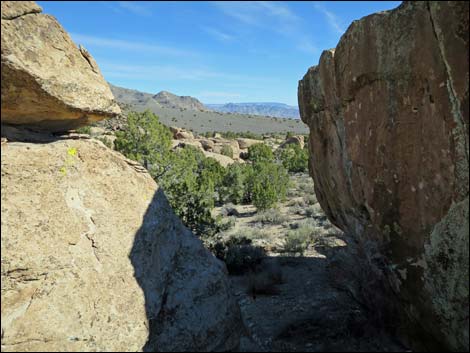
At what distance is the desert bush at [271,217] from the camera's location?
596 inches

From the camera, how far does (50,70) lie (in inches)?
157

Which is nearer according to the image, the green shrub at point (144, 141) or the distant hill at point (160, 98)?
the green shrub at point (144, 141)

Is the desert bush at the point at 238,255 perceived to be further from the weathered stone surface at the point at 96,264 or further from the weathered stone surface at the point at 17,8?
the weathered stone surface at the point at 17,8

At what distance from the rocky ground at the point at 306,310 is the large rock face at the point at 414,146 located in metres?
1.13

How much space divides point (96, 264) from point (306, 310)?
178 inches

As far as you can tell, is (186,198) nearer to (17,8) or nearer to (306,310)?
(306,310)

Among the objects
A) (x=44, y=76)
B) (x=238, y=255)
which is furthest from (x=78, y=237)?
(x=238, y=255)

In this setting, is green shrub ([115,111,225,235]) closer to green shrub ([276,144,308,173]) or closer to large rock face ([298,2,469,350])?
large rock face ([298,2,469,350])

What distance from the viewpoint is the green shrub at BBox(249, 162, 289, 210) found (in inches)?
651

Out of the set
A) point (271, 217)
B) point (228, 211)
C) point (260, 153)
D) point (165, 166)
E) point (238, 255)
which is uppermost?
point (165, 166)

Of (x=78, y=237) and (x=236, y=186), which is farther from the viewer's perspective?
(x=236, y=186)

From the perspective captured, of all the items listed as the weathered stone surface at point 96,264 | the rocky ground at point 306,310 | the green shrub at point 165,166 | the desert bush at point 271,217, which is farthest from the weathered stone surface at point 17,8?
the desert bush at point 271,217

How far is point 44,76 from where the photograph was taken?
3.89 meters

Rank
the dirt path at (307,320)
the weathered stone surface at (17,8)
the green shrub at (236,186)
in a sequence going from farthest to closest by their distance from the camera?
the green shrub at (236,186) < the dirt path at (307,320) < the weathered stone surface at (17,8)
